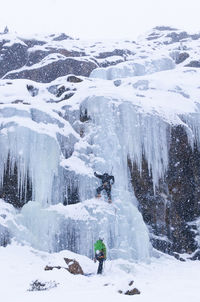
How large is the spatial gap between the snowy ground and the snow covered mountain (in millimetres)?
758

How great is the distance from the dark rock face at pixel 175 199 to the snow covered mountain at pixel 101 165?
44mm

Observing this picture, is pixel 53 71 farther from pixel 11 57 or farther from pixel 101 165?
pixel 101 165

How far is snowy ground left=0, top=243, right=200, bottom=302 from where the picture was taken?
15.9 feet

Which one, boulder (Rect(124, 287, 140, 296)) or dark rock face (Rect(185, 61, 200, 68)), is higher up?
dark rock face (Rect(185, 61, 200, 68))

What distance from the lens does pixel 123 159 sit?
42.7 feet

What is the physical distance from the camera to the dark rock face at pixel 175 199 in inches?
547

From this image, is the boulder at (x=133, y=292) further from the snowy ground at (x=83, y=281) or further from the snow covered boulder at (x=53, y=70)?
the snow covered boulder at (x=53, y=70)

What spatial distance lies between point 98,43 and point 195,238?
30.3m

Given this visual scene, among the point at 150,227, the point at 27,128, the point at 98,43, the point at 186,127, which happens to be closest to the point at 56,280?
the point at 27,128

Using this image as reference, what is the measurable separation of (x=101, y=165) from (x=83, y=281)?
626 centimetres

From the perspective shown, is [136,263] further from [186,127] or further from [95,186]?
[186,127]

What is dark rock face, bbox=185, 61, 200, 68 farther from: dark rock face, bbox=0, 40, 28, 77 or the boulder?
the boulder

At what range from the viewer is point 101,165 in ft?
41.1

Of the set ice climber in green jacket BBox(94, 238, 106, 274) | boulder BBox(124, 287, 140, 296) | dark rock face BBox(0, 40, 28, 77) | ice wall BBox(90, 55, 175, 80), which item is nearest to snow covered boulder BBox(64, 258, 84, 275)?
ice climber in green jacket BBox(94, 238, 106, 274)
